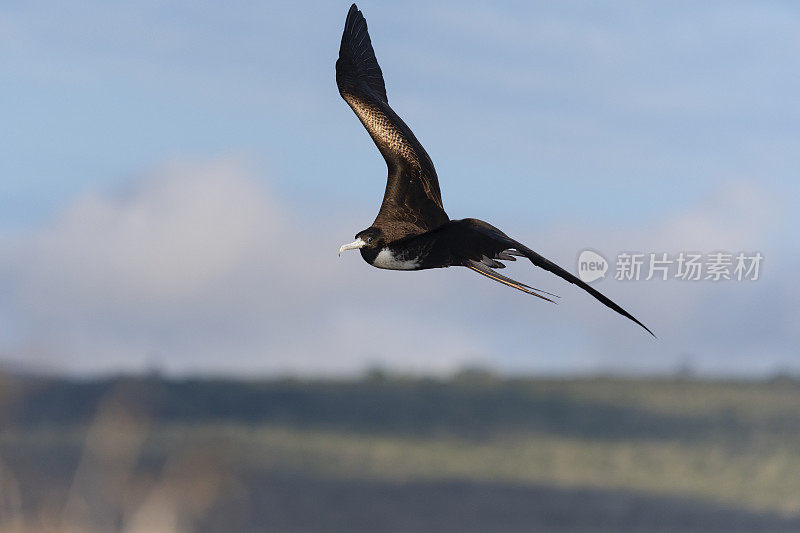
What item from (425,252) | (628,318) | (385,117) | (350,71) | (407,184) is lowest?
(628,318)

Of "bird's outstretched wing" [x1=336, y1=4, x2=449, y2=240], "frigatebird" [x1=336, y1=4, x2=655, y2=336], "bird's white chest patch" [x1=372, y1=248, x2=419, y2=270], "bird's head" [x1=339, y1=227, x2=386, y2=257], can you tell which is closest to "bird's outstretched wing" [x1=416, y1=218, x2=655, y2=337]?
"frigatebird" [x1=336, y1=4, x2=655, y2=336]

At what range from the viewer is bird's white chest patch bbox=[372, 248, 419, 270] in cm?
1055

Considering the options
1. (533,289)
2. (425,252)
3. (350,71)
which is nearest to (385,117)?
(350,71)

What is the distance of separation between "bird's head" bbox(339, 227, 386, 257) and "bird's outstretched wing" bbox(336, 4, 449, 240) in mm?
185

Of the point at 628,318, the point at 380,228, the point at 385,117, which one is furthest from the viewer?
the point at 385,117

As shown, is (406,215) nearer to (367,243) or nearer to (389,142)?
(367,243)

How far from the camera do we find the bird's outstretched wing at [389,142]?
38.6 feet

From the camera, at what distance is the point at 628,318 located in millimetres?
7531

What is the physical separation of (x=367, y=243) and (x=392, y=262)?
43 cm

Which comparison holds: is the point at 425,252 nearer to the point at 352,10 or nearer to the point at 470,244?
the point at 470,244

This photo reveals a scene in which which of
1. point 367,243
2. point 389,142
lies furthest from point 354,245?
point 389,142

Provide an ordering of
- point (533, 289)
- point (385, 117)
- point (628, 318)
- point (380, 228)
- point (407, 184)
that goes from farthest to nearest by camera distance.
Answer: point (385, 117) → point (407, 184) → point (380, 228) → point (533, 289) → point (628, 318)

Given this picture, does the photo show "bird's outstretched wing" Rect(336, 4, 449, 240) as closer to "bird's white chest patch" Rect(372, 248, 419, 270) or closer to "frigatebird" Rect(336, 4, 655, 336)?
"frigatebird" Rect(336, 4, 655, 336)

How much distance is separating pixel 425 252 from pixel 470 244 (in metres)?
0.70
